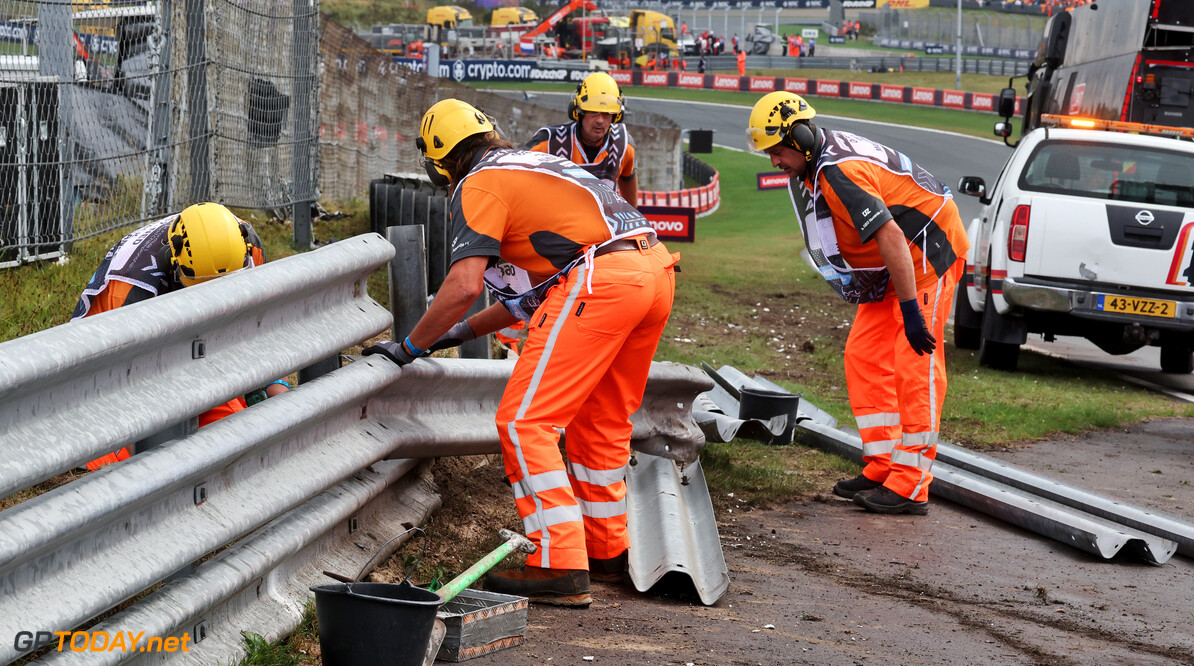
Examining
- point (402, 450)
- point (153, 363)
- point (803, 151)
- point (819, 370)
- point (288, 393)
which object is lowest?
point (819, 370)

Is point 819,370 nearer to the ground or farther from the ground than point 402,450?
nearer to the ground

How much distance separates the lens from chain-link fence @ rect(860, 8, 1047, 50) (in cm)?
8225

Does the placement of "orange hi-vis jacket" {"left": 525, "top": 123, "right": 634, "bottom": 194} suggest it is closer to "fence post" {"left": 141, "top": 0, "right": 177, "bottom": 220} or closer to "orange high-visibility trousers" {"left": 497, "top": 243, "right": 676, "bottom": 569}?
"fence post" {"left": 141, "top": 0, "right": 177, "bottom": 220}

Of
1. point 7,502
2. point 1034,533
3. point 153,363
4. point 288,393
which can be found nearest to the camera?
point 153,363

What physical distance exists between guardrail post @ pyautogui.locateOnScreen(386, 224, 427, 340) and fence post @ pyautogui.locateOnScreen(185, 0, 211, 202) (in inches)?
147

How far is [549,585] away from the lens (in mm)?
3926

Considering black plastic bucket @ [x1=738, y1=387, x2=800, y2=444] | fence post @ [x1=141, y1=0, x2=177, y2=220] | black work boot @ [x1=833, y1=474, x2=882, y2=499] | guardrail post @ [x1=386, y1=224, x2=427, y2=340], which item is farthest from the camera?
fence post @ [x1=141, y1=0, x2=177, y2=220]

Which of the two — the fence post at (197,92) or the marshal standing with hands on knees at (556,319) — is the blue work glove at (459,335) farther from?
the fence post at (197,92)

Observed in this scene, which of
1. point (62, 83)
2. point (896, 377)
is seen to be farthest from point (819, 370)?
point (62, 83)

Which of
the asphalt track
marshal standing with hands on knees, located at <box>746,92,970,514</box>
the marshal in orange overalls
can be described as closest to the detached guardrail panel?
marshal standing with hands on knees, located at <box>746,92,970,514</box>

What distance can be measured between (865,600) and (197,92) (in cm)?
543

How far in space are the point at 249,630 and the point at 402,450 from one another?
107 cm

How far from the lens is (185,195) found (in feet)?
24.7

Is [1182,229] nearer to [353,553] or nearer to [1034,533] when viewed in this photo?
[1034,533]
